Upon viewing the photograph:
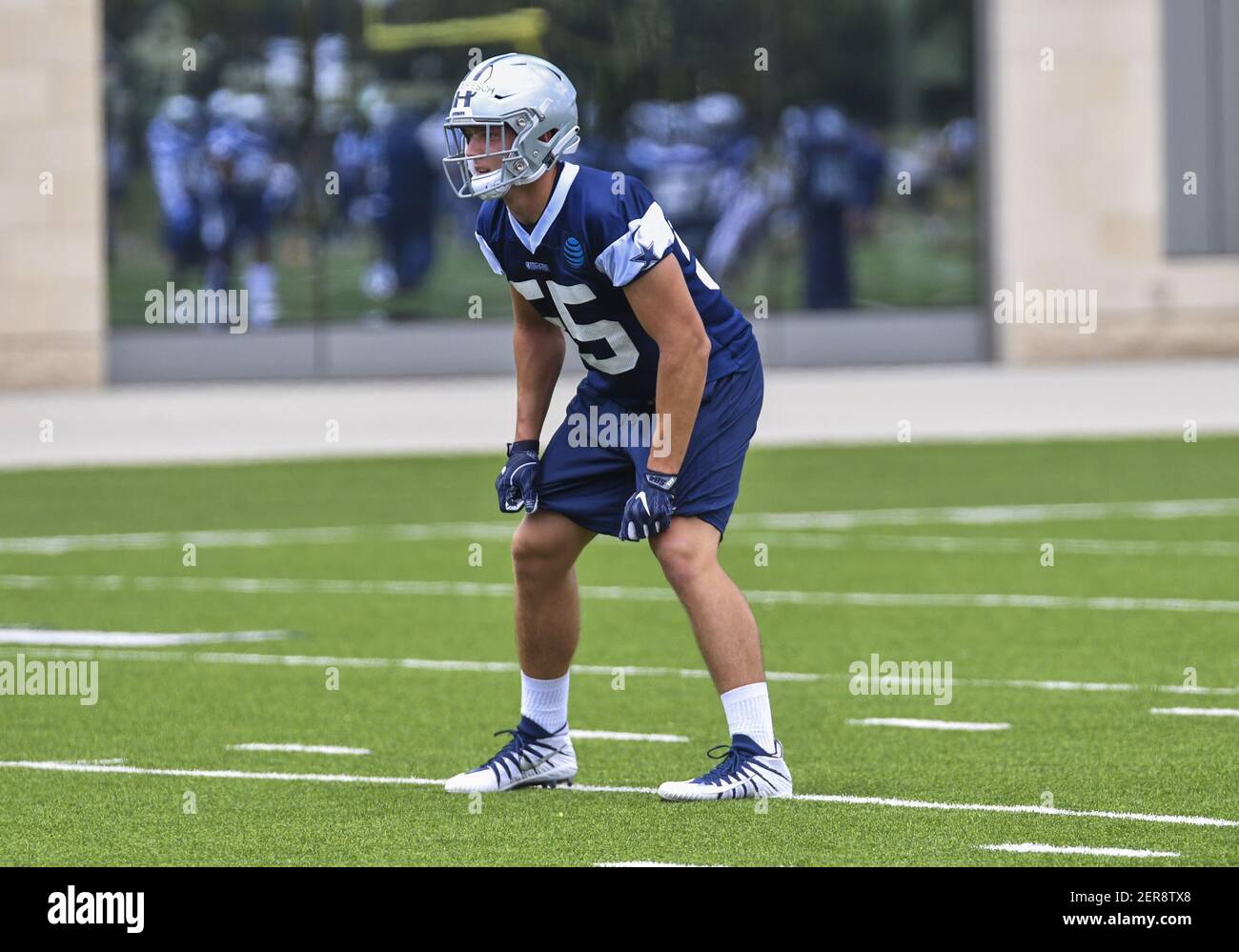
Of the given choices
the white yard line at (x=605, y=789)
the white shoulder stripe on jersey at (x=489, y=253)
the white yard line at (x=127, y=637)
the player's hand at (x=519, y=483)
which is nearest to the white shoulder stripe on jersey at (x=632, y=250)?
the white shoulder stripe on jersey at (x=489, y=253)

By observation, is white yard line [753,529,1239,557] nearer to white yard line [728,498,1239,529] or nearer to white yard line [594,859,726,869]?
white yard line [728,498,1239,529]

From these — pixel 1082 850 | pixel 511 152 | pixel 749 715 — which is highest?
pixel 511 152

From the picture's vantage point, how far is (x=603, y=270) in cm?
697

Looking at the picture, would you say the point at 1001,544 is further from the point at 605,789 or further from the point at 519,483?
the point at 519,483

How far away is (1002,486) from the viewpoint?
1623 centimetres

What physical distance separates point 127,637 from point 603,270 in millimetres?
4494

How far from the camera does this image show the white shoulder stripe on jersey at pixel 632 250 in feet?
22.7

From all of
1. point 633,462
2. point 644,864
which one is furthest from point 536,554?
point 644,864

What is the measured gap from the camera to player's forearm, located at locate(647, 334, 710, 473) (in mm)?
7008

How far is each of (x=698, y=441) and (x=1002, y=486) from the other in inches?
365

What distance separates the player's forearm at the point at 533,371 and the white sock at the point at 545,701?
28.2 inches

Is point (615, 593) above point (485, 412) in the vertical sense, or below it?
below
